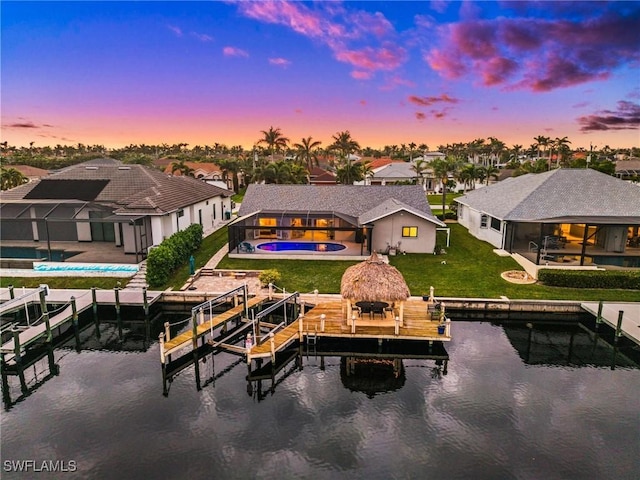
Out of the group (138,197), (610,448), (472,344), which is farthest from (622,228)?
(138,197)

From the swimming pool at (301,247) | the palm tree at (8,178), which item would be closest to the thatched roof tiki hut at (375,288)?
the swimming pool at (301,247)

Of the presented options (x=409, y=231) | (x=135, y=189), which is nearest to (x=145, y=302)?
(x=135, y=189)

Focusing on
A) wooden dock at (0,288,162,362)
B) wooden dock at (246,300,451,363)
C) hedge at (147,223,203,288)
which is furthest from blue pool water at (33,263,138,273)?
wooden dock at (246,300,451,363)

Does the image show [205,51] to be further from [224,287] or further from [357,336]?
[357,336]

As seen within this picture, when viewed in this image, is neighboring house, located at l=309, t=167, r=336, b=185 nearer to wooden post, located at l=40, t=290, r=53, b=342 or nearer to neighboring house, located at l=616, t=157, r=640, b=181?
wooden post, located at l=40, t=290, r=53, b=342

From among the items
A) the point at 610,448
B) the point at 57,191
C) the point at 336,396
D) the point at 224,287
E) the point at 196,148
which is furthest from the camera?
the point at 196,148

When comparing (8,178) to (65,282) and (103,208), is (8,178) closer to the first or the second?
(103,208)

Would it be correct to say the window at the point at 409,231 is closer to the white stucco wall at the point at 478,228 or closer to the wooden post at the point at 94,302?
the white stucco wall at the point at 478,228
